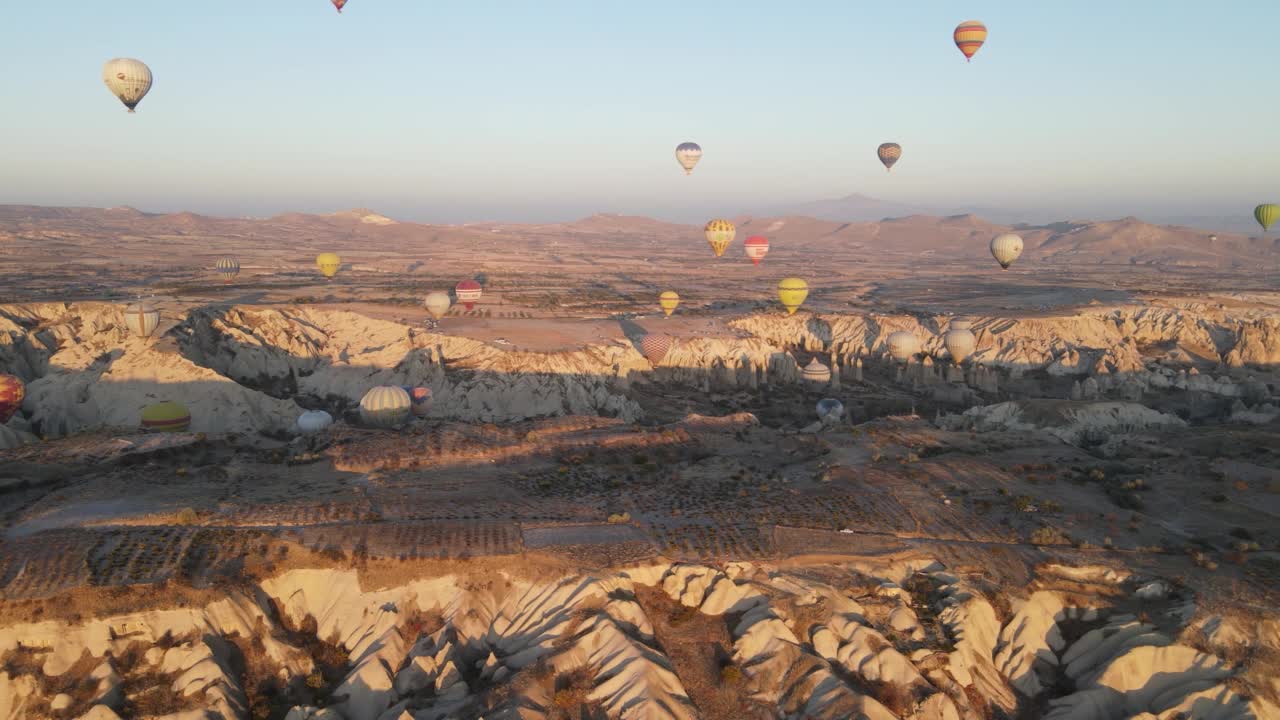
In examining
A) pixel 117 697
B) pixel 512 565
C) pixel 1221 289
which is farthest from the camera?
pixel 1221 289

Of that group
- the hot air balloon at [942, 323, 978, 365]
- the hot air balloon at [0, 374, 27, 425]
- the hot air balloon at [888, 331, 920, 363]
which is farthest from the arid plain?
the hot air balloon at [888, 331, 920, 363]

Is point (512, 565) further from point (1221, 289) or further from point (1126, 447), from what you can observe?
point (1221, 289)

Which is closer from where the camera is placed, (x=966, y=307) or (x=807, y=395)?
(x=807, y=395)

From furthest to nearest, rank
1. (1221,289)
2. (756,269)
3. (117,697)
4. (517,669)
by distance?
(756,269), (1221,289), (517,669), (117,697)

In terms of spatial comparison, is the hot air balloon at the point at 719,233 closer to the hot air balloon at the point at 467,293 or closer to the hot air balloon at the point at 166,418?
the hot air balloon at the point at 467,293

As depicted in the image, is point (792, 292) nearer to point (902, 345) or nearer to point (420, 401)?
point (902, 345)

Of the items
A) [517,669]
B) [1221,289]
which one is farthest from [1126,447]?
[1221,289]

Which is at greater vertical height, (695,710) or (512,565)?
(512,565)
